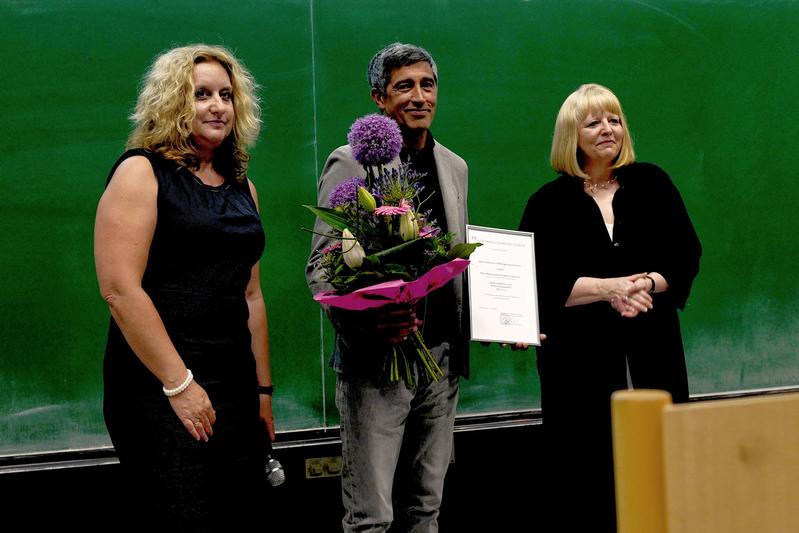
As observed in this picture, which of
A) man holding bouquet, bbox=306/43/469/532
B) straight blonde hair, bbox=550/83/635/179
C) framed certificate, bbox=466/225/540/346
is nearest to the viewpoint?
man holding bouquet, bbox=306/43/469/532

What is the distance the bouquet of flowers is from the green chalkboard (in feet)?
3.60

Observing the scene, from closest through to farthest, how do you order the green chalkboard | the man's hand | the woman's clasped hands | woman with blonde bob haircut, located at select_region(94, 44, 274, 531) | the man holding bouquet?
woman with blonde bob haircut, located at select_region(94, 44, 274, 531), the man's hand, the man holding bouquet, the woman's clasped hands, the green chalkboard

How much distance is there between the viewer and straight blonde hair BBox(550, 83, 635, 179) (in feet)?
8.59

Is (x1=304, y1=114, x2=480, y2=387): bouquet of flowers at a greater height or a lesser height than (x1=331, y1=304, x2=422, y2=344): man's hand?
greater

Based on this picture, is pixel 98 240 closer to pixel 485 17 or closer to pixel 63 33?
pixel 63 33

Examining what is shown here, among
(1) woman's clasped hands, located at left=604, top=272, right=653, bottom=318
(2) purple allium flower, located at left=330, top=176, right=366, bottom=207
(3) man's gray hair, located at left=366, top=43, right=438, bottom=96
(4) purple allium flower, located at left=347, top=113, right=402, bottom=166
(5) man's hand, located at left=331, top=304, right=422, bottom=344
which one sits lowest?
(5) man's hand, located at left=331, top=304, right=422, bottom=344

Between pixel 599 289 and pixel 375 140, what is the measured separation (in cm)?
87

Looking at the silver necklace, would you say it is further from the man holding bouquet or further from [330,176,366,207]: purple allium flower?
[330,176,366,207]: purple allium flower

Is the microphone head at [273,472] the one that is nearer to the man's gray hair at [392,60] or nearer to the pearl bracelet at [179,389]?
the pearl bracelet at [179,389]

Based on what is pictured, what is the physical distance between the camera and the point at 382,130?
2008 mm

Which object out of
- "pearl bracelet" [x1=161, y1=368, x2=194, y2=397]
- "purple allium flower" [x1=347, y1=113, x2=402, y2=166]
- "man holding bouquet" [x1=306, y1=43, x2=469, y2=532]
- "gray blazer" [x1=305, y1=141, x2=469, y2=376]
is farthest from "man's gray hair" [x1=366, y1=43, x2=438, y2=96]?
"pearl bracelet" [x1=161, y1=368, x2=194, y2=397]

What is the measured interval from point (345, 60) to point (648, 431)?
8.63 ft

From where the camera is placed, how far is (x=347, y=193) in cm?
203

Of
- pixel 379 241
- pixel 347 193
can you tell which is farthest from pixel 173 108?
pixel 379 241
